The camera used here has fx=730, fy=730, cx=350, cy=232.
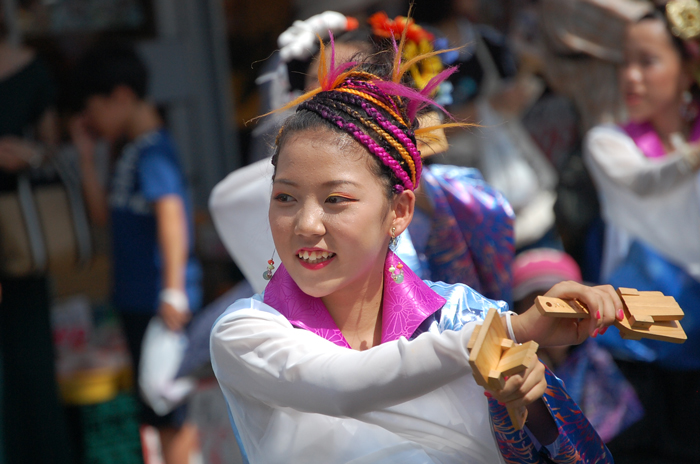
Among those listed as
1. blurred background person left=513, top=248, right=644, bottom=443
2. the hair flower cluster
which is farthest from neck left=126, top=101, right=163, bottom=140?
blurred background person left=513, top=248, right=644, bottom=443

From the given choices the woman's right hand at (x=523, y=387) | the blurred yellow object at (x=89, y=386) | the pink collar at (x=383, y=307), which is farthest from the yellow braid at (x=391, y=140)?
the blurred yellow object at (x=89, y=386)

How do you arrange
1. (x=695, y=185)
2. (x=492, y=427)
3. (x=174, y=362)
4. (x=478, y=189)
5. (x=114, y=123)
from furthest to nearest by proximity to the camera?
(x=114, y=123), (x=174, y=362), (x=695, y=185), (x=478, y=189), (x=492, y=427)

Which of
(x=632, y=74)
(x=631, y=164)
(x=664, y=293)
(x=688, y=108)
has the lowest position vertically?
(x=664, y=293)

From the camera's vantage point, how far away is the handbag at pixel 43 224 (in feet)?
8.94

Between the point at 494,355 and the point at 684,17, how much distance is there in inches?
78.6

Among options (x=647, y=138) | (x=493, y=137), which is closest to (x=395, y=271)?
(x=647, y=138)

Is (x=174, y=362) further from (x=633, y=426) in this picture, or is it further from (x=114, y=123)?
(x=633, y=426)

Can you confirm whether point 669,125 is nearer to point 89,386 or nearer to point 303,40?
point 303,40

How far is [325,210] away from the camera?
123 cm

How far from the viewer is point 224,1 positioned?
163 inches

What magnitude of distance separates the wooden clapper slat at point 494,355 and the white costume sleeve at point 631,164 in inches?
66.1

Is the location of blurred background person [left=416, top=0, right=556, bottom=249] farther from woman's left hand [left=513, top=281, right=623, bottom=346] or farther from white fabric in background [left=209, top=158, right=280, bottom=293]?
woman's left hand [left=513, top=281, right=623, bottom=346]

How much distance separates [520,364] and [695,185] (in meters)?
1.78

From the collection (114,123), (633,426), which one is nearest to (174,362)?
(114,123)
